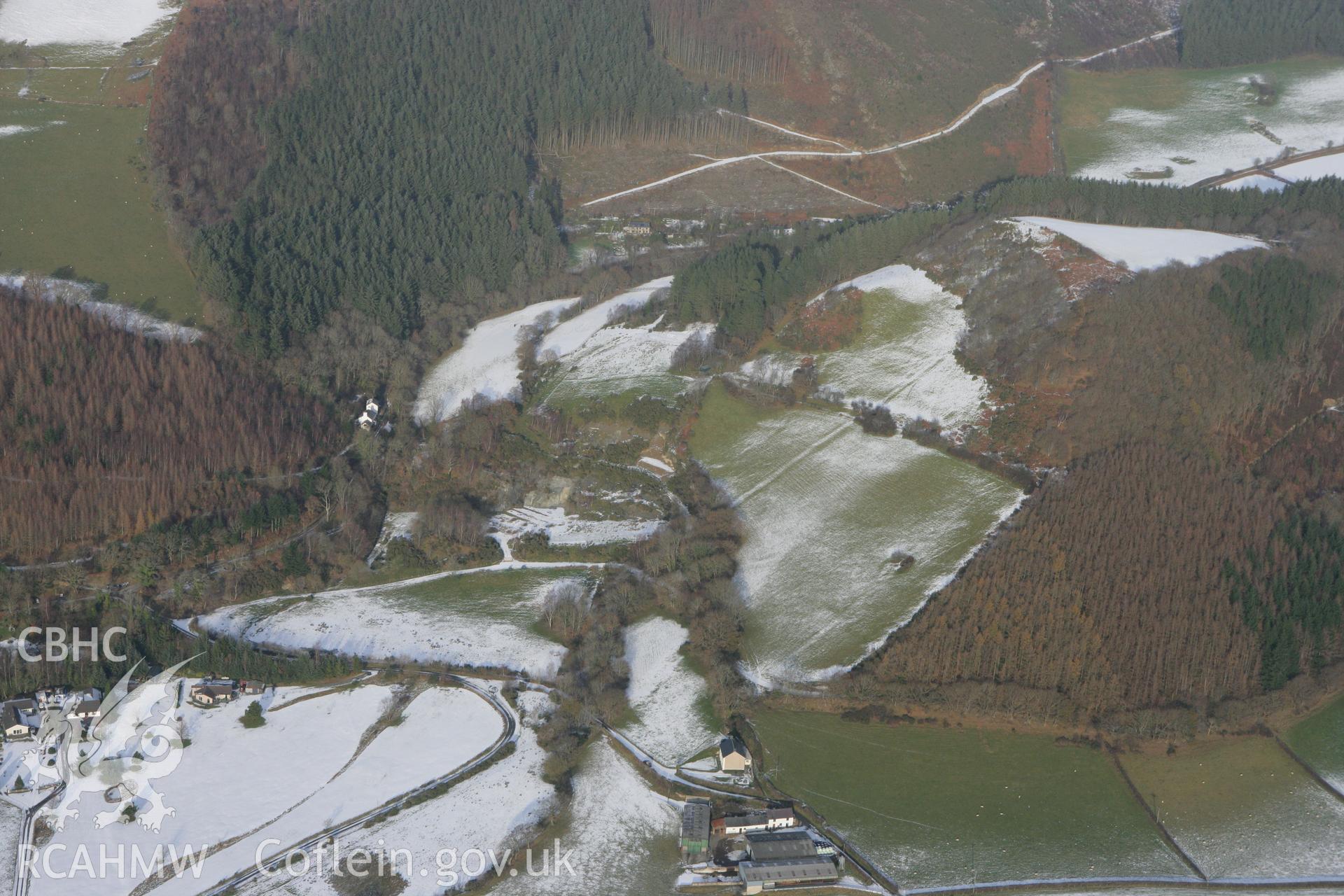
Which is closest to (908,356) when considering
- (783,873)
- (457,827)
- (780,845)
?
(780,845)

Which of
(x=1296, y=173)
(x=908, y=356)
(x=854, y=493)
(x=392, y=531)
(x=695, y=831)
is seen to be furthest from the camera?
(x=1296, y=173)

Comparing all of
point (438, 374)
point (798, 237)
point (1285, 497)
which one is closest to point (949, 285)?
point (798, 237)

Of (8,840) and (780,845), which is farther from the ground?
(8,840)

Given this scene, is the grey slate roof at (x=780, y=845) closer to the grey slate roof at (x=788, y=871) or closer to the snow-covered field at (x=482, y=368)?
the grey slate roof at (x=788, y=871)

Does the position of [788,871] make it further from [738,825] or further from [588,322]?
[588,322]

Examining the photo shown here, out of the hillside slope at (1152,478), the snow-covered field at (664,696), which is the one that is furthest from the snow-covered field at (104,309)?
the hillside slope at (1152,478)

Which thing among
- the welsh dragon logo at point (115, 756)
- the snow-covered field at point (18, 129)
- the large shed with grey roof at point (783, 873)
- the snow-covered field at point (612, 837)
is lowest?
the snow-covered field at point (612, 837)
